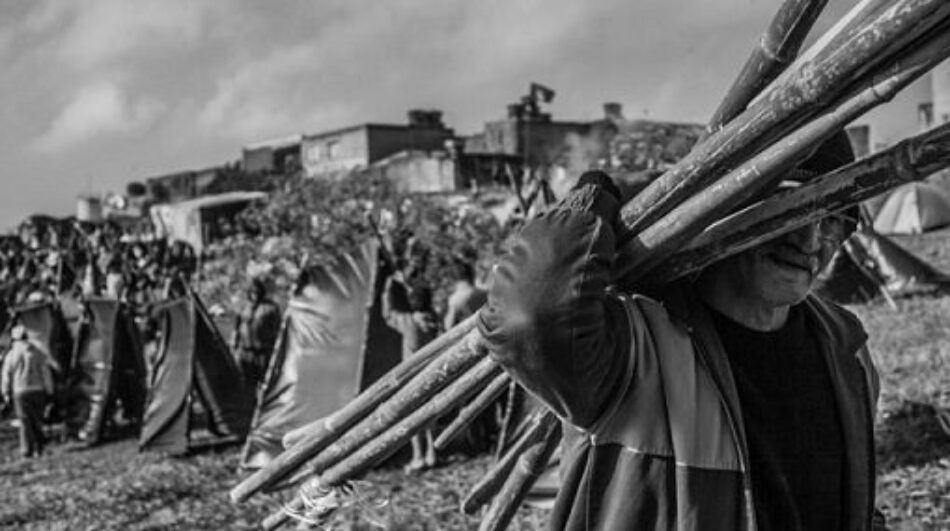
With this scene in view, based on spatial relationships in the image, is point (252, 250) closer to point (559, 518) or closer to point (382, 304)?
point (382, 304)

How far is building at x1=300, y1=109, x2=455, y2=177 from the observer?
169 feet

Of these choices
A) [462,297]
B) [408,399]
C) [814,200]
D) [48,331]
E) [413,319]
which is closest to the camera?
[814,200]

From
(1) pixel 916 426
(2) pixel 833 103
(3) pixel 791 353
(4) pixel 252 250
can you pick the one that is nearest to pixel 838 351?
(3) pixel 791 353

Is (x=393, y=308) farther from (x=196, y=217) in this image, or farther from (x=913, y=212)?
(x=196, y=217)

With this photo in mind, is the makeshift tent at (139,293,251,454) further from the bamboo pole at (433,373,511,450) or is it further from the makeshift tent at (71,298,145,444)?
the bamboo pole at (433,373,511,450)

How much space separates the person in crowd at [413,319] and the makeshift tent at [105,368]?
17.5 ft

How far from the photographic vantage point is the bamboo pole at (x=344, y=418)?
2.90m

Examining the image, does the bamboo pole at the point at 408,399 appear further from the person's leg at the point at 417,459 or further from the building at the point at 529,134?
the building at the point at 529,134

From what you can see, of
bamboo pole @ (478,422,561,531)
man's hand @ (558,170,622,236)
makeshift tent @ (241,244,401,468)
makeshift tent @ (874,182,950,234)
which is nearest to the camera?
man's hand @ (558,170,622,236)

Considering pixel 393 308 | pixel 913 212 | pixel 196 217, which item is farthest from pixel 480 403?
pixel 196 217

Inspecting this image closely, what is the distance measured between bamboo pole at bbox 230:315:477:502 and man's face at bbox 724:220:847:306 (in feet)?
2.08

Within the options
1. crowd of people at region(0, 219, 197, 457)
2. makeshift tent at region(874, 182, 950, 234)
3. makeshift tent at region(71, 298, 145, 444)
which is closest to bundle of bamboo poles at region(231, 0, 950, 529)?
crowd of people at region(0, 219, 197, 457)

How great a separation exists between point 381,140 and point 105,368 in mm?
37170

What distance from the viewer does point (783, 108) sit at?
2076 mm
